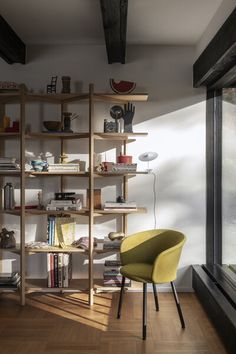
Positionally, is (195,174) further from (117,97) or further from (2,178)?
(2,178)

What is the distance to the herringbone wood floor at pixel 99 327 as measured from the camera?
3.21 meters

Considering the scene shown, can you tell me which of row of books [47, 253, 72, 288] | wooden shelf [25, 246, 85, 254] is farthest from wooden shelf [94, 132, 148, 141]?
row of books [47, 253, 72, 288]

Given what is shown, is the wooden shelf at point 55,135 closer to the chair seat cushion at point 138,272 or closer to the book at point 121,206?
the book at point 121,206

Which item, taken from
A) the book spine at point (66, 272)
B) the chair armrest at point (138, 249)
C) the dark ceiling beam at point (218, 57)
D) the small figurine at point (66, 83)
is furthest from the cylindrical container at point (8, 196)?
the dark ceiling beam at point (218, 57)

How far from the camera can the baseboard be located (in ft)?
10.0

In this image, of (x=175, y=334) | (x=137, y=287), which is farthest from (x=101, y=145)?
(x=175, y=334)

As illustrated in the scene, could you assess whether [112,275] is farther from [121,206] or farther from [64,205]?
[64,205]

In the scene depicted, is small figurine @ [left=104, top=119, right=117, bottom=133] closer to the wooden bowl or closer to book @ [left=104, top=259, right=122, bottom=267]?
the wooden bowl

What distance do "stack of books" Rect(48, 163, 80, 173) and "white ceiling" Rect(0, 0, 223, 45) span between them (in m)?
1.38

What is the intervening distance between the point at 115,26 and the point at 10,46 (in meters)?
1.21

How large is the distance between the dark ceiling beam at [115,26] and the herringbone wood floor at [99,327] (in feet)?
8.53

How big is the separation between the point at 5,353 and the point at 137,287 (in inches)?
71.0

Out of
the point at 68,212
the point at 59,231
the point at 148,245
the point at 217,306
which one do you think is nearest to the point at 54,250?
the point at 59,231

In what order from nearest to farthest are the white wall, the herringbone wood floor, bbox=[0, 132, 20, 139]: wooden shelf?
the herringbone wood floor
bbox=[0, 132, 20, 139]: wooden shelf
the white wall
